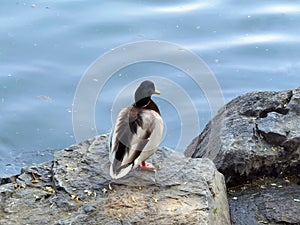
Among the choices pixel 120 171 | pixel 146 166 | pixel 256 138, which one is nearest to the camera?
pixel 120 171

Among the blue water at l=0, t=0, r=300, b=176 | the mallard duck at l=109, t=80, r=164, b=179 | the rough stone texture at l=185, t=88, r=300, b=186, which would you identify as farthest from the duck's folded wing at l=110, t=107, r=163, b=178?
the blue water at l=0, t=0, r=300, b=176

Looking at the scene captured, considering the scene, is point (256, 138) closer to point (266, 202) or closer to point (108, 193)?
point (266, 202)

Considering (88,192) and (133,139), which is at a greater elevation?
(133,139)

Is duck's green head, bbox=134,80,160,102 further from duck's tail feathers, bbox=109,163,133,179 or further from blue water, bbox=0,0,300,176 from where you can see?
blue water, bbox=0,0,300,176

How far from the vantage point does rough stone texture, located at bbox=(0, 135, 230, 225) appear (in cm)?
392

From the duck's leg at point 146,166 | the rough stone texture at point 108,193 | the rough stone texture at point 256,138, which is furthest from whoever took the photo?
the rough stone texture at point 256,138

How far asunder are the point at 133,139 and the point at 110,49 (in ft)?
12.0

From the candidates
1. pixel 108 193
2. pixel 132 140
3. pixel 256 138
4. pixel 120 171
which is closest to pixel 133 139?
pixel 132 140

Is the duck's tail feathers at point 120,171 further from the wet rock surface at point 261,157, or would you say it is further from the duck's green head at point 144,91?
the wet rock surface at point 261,157

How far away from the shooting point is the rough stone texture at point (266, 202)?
4.45m

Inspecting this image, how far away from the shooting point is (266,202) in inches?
182

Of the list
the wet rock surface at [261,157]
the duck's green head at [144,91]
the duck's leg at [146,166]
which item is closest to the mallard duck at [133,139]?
the duck's leg at [146,166]

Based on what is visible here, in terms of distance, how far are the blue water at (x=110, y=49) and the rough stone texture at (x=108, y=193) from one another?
200 cm

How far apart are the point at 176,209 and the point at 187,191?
0.22 meters
